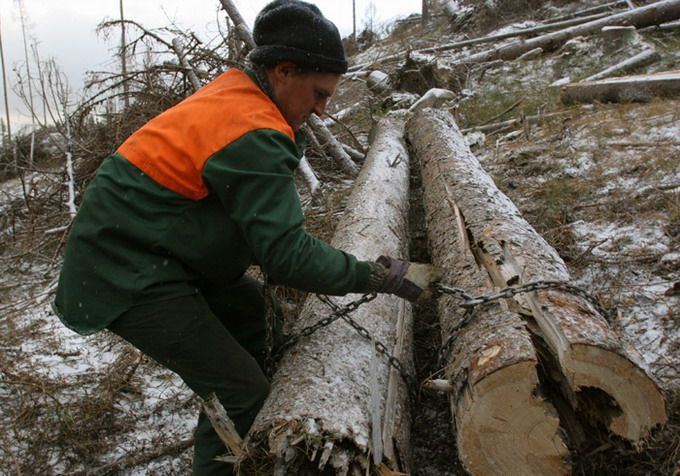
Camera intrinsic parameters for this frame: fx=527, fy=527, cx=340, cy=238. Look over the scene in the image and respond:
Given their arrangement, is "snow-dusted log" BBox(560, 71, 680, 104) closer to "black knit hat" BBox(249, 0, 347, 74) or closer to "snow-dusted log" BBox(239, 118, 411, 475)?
"snow-dusted log" BBox(239, 118, 411, 475)

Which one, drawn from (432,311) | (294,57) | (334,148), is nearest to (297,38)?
(294,57)

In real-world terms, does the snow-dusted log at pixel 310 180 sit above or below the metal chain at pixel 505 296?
below

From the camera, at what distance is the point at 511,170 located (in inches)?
208

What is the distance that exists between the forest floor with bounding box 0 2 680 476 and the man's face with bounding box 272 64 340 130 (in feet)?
4.66

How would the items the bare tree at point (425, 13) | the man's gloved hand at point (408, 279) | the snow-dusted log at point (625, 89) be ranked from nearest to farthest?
1. the man's gloved hand at point (408, 279)
2. the snow-dusted log at point (625, 89)
3. the bare tree at point (425, 13)

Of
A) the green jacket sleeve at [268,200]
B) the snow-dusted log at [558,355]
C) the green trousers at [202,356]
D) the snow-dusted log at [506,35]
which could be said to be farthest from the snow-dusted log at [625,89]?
the green trousers at [202,356]

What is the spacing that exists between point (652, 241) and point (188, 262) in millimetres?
2987

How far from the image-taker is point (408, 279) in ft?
7.01

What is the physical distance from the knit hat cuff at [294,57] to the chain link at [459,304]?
91 centimetres

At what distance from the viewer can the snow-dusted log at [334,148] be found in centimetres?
600

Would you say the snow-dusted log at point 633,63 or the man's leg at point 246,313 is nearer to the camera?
the man's leg at point 246,313

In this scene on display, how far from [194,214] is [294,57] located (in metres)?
0.66

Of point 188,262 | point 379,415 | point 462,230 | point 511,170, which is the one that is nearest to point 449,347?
point 379,415

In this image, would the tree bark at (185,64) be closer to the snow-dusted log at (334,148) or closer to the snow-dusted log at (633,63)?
the snow-dusted log at (334,148)
